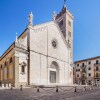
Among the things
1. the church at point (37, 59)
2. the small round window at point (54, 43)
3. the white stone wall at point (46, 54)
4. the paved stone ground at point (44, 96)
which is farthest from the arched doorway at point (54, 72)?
the paved stone ground at point (44, 96)

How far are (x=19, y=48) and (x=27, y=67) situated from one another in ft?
10.7

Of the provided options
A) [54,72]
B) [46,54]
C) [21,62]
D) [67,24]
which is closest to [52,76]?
[54,72]

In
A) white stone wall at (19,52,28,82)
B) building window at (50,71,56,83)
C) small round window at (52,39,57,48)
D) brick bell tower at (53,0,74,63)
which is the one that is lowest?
building window at (50,71,56,83)

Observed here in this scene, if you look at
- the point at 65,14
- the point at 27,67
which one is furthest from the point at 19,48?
the point at 65,14

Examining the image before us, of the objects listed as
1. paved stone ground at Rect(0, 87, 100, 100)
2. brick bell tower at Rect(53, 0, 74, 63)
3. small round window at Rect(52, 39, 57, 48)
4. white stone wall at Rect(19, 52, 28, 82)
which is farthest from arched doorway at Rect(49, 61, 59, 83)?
paved stone ground at Rect(0, 87, 100, 100)

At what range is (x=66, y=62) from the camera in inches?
1235

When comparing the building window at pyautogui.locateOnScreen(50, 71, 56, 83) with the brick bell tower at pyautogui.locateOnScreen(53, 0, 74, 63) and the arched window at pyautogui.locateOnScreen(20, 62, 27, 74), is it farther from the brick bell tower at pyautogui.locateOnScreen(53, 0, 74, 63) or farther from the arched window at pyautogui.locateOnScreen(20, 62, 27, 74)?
the brick bell tower at pyautogui.locateOnScreen(53, 0, 74, 63)

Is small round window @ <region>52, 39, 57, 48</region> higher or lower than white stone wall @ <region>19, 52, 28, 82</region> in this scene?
higher

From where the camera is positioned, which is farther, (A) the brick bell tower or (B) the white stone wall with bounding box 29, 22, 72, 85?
(A) the brick bell tower

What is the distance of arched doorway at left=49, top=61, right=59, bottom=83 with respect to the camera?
1069 inches

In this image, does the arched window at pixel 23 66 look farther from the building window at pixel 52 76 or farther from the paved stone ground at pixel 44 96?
the paved stone ground at pixel 44 96

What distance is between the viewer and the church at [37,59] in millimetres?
20781

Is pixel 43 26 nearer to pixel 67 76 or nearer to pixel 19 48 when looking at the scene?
pixel 19 48

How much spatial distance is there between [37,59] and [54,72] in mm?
6018
